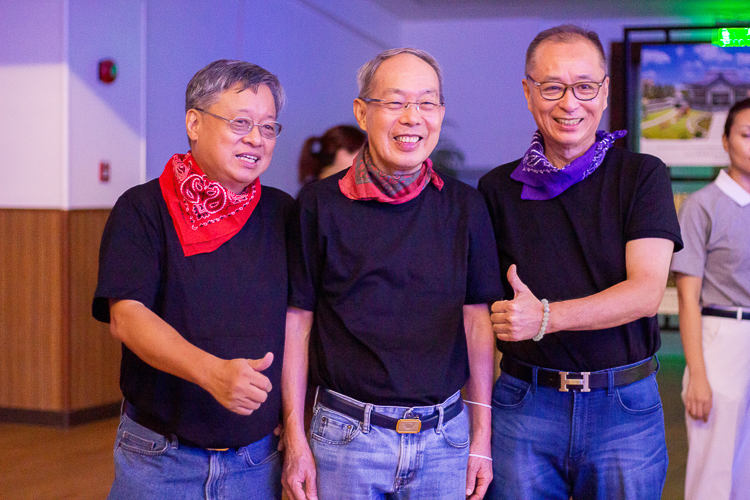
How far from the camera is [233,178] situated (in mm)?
1630

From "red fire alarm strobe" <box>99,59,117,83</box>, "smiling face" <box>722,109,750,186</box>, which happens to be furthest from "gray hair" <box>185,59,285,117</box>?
"red fire alarm strobe" <box>99,59,117,83</box>

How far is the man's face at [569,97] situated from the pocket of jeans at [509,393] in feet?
1.91

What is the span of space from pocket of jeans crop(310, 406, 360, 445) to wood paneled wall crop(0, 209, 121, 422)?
3.07 m

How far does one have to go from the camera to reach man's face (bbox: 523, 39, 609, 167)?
1729 millimetres

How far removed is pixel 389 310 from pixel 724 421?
4.97 ft

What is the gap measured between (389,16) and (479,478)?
25.1 feet

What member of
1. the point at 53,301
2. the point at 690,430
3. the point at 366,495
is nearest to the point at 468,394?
the point at 366,495

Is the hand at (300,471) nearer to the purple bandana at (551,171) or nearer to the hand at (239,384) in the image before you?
the hand at (239,384)

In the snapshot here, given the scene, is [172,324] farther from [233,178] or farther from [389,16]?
[389,16]

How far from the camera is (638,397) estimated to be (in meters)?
1.70

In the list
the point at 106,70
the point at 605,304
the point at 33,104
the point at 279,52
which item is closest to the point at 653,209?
the point at 605,304

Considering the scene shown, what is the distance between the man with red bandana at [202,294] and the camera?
1.52 meters

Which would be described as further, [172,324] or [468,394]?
[468,394]

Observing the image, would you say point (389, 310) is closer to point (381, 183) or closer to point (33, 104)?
point (381, 183)
